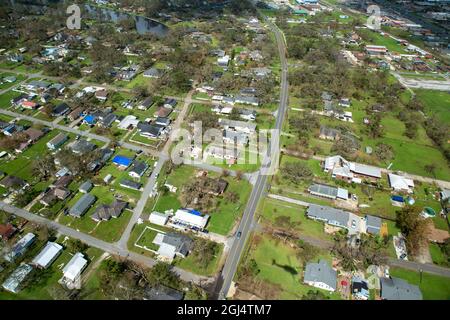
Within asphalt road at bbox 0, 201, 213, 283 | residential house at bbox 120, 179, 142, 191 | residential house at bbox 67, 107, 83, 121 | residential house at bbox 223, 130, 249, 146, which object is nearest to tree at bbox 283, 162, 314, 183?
residential house at bbox 223, 130, 249, 146

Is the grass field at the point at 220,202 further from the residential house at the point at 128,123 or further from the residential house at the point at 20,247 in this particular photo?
the residential house at the point at 128,123

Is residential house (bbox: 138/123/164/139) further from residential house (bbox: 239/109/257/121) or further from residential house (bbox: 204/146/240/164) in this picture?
residential house (bbox: 239/109/257/121)

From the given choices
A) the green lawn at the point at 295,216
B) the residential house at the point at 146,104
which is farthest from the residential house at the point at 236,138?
the residential house at the point at 146,104

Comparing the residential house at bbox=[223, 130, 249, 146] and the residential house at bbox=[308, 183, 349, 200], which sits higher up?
the residential house at bbox=[223, 130, 249, 146]

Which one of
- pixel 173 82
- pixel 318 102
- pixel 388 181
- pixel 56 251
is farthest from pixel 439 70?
pixel 56 251

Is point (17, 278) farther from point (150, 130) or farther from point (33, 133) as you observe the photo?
point (33, 133)

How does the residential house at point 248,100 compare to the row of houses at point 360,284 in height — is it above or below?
above

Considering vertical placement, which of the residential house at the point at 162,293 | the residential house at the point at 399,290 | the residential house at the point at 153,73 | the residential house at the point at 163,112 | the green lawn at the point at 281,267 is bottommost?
the green lawn at the point at 281,267
